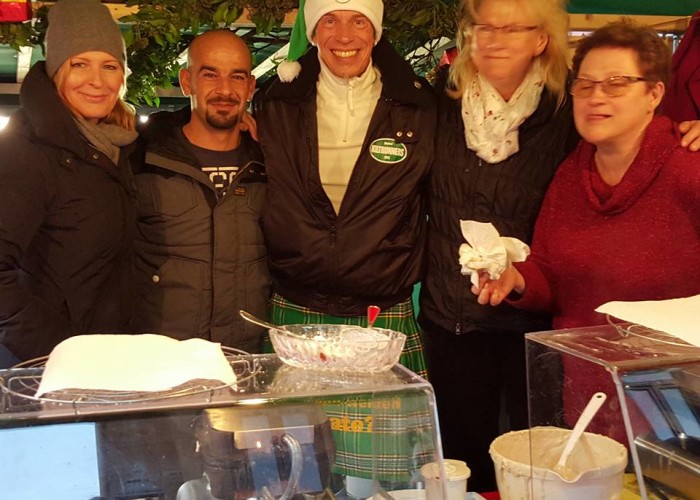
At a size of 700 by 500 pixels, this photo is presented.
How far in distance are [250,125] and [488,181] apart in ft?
2.76

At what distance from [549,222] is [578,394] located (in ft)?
2.72

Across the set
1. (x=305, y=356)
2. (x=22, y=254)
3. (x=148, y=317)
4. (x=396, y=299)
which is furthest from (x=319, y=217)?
(x=305, y=356)

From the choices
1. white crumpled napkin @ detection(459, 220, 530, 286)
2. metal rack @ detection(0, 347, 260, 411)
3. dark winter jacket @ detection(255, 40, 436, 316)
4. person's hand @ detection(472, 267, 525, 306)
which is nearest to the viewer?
metal rack @ detection(0, 347, 260, 411)

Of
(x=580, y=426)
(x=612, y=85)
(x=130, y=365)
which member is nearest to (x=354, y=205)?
(x=612, y=85)

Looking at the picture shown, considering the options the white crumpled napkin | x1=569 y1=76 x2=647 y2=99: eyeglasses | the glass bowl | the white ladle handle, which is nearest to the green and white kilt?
the glass bowl

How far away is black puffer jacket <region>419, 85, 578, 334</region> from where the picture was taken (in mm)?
2445

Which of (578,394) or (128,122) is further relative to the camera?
(128,122)

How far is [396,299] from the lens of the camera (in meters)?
2.62

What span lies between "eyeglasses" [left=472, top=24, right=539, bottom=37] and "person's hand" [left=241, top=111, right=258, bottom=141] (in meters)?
0.81

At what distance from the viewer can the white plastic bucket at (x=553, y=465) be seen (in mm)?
1400

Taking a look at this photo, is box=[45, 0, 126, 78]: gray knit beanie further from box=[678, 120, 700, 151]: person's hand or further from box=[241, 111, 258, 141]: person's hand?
box=[678, 120, 700, 151]: person's hand

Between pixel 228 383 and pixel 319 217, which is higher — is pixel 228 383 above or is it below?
below

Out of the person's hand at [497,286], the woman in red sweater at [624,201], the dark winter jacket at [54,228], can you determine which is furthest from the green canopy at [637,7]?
the dark winter jacket at [54,228]

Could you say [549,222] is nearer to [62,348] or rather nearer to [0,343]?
[62,348]
